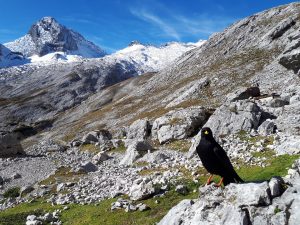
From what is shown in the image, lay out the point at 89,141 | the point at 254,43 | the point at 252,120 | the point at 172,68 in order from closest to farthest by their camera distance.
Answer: the point at 252,120, the point at 89,141, the point at 254,43, the point at 172,68

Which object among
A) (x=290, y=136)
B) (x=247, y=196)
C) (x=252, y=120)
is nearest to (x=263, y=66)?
(x=252, y=120)

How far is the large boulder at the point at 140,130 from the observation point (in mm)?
58131

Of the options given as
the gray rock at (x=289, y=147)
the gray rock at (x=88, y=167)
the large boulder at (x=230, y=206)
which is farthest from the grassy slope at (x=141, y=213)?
the gray rock at (x=88, y=167)

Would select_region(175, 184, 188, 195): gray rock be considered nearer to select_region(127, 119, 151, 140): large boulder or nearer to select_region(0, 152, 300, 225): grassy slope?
select_region(0, 152, 300, 225): grassy slope

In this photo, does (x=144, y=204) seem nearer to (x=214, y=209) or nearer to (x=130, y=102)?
(x=214, y=209)

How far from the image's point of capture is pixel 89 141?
6962 centimetres

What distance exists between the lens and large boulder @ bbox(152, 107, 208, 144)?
48781 mm

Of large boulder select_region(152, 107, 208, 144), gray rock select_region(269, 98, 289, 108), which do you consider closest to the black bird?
gray rock select_region(269, 98, 289, 108)

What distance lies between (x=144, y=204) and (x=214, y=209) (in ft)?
29.2

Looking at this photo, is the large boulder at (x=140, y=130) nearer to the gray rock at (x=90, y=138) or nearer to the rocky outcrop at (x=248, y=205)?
the gray rock at (x=90, y=138)

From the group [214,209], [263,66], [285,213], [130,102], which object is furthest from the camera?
[130,102]

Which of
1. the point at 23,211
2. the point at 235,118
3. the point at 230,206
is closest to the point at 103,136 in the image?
the point at 235,118

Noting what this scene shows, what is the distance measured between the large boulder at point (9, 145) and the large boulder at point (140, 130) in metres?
18.6

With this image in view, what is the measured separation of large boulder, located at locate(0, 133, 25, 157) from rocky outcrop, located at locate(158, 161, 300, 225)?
52.4 meters
